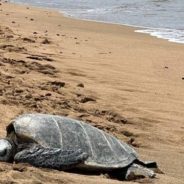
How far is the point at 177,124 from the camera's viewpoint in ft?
19.5

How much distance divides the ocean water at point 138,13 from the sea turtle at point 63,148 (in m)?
8.22

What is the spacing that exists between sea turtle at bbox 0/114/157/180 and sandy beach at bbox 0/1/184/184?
83mm

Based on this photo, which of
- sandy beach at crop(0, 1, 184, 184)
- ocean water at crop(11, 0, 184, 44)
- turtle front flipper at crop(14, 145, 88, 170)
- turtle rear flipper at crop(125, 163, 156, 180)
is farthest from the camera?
ocean water at crop(11, 0, 184, 44)

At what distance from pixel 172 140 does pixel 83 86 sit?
1.91 m

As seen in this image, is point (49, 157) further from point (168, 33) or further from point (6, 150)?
point (168, 33)

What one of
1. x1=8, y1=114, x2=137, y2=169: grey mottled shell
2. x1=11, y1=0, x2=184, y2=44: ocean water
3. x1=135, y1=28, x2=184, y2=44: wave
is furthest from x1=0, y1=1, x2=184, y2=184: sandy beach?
x1=11, y1=0, x2=184, y2=44: ocean water

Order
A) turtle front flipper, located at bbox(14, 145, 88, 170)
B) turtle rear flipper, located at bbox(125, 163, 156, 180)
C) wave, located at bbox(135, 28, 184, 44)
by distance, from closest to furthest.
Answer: turtle front flipper, located at bbox(14, 145, 88, 170)
turtle rear flipper, located at bbox(125, 163, 156, 180)
wave, located at bbox(135, 28, 184, 44)

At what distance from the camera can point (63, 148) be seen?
12.7 feet

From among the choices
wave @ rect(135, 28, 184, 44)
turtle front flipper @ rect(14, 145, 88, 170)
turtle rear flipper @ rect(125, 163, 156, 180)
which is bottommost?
wave @ rect(135, 28, 184, 44)

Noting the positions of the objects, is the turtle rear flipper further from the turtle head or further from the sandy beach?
the turtle head

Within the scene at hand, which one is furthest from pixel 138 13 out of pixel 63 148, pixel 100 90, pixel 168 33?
pixel 63 148

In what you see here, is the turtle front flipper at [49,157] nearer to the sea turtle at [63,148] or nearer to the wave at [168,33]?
the sea turtle at [63,148]

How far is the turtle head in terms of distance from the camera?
12.6 feet

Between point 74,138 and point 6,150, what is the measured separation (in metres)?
0.50
